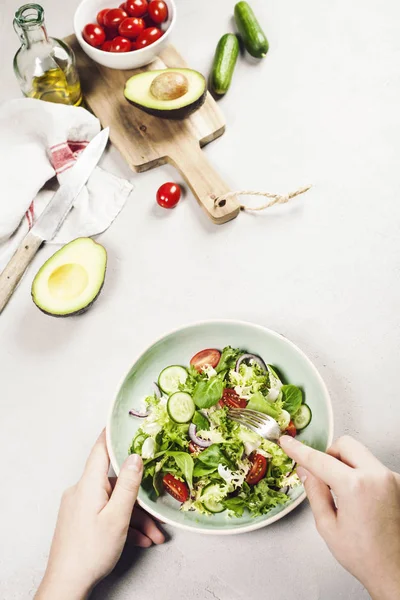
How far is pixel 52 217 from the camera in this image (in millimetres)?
1521

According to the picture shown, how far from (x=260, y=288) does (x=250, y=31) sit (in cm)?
78

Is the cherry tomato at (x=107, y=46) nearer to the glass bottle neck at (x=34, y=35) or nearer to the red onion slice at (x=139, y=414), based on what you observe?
the glass bottle neck at (x=34, y=35)

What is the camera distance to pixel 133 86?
1551 mm

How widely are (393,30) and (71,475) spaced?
1.57 metres

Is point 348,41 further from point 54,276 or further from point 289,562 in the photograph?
point 289,562

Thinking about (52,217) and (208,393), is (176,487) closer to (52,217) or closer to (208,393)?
(208,393)

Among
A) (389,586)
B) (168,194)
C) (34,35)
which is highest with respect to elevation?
(34,35)

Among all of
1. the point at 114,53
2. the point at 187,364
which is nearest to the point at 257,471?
the point at 187,364

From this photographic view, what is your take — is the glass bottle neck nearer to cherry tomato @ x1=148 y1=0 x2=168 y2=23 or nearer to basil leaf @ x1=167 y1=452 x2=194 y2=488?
cherry tomato @ x1=148 y1=0 x2=168 y2=23

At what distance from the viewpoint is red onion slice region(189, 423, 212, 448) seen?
4.04ft

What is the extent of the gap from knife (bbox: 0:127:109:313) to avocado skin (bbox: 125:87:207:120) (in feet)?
0.44

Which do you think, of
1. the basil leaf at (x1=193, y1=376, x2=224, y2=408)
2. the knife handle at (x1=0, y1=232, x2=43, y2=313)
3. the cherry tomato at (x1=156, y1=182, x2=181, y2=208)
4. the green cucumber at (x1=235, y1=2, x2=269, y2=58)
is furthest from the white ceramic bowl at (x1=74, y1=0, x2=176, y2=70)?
the basil leaf at (x1=193, y1=376, x2=224, y2=408)

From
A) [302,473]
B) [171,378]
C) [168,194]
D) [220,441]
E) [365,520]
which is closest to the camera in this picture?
[365,520]

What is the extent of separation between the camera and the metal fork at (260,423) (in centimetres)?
117
